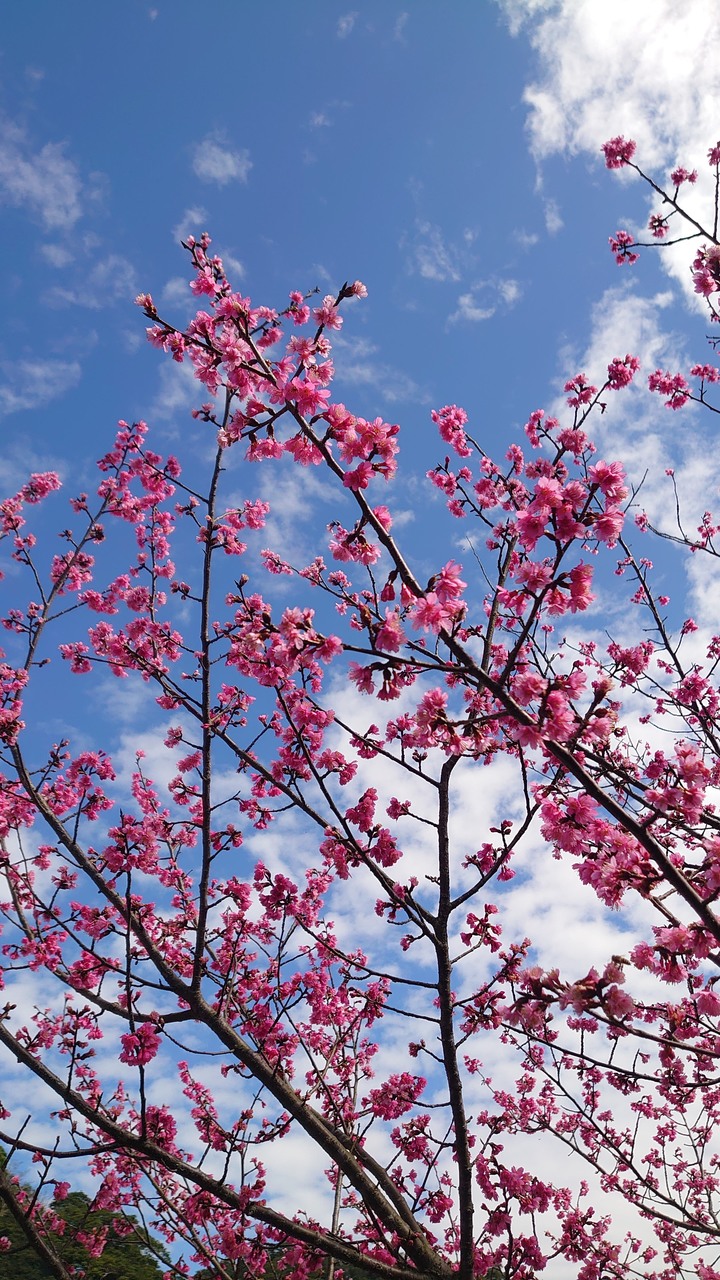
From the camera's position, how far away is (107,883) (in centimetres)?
543

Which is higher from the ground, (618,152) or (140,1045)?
(618,152)

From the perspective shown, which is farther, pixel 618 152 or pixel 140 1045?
pixel 618 152

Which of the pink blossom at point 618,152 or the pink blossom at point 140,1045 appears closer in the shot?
the pink blossom at point 140,1045

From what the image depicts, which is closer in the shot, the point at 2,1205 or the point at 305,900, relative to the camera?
the point at 2,1205

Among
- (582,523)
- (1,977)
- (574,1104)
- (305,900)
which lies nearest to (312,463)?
(582,523)

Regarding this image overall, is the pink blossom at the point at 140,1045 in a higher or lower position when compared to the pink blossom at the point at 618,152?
lower

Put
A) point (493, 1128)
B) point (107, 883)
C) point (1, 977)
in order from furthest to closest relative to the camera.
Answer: point (1, 977), point (493, 1128), point (107, 883)

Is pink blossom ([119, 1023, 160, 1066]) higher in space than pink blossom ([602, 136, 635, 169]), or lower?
lower

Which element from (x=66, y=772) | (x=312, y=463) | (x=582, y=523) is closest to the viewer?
(x=582, y=523)

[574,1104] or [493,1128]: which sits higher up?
[574,1104]

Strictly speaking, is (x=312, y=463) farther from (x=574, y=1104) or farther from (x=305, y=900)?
(x=574, y=1104)

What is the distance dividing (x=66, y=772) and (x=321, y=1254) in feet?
17.5

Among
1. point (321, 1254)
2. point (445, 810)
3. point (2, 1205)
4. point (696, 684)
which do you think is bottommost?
point (2, 1205)

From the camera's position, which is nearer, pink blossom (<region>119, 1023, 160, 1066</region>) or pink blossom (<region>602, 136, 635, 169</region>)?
pink blossom (<region>119, 1023, 160, 1066</region>)
